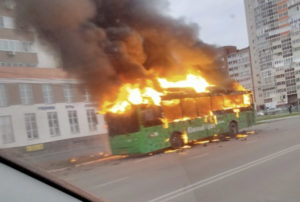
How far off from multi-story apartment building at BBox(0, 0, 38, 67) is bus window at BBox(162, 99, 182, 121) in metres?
7.63

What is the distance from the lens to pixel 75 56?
689 cm

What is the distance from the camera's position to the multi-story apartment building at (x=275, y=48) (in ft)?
24.3

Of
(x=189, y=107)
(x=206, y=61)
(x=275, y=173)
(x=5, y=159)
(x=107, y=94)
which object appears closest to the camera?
(x=5, y=159)

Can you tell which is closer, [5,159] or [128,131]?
[5,159]

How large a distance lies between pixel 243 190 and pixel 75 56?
411cm

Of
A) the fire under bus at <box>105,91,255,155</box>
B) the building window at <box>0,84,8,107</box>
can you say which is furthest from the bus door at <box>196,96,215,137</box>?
the building window at <box>0,84,8,107</box>

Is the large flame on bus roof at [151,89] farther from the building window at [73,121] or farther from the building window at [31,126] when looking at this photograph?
the building window at [31,126]

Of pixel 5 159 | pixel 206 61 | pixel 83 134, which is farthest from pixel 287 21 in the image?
pixel 5 159

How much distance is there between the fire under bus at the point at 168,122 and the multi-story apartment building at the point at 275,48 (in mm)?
2384

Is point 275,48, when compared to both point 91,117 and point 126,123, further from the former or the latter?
point 126,123

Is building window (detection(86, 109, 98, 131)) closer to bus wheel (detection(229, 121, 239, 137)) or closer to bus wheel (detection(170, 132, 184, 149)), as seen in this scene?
bus wheel (detection(170, 132, 184, 149))

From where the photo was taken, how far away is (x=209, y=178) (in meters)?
6.79

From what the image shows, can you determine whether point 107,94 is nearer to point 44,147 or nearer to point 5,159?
point 44,147

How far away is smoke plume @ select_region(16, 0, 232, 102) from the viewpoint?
607 centimetres
